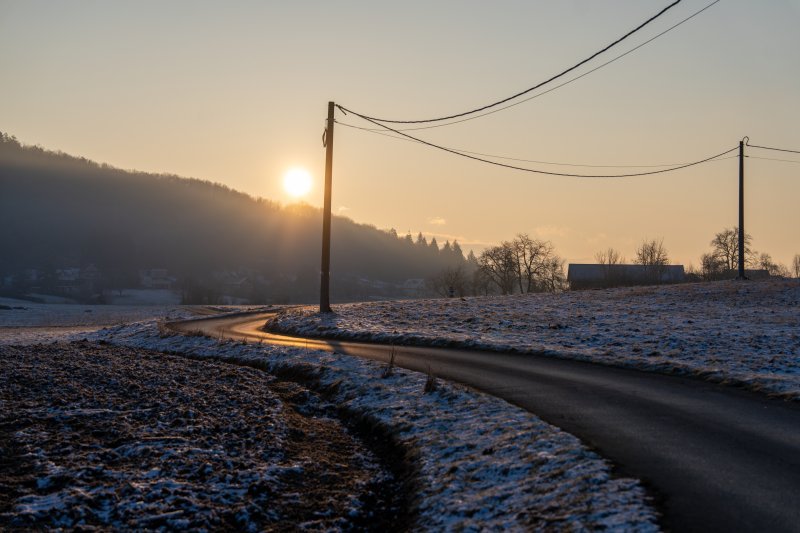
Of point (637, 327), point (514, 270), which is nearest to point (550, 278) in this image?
point (514, 270)

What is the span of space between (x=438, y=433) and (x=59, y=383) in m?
11.2

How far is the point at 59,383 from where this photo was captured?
17.8 meters

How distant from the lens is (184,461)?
10.5 meters

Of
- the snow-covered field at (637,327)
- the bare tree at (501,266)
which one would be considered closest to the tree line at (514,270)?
the bare tree at (501,266)

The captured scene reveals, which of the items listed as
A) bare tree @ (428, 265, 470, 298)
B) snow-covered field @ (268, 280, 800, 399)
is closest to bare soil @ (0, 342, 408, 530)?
snow-covered field @ (268, 280, 800, 399)

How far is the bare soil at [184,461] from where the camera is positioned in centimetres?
853

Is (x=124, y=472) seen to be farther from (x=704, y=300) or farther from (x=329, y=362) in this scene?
(x=704, y=300)

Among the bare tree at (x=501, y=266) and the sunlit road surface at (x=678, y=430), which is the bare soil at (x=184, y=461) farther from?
the bare tree at (x=501, y=266)

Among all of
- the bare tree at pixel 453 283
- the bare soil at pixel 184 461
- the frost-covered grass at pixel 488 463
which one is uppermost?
the bare tree at pixel 453 283

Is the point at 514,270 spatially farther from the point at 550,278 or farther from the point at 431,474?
the point at 431,474

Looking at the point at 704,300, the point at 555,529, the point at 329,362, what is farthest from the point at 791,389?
the point at 704,300

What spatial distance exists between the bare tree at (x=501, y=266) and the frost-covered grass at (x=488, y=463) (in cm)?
10116

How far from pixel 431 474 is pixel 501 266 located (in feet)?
363

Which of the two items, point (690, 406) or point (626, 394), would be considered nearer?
point (690, 406)
